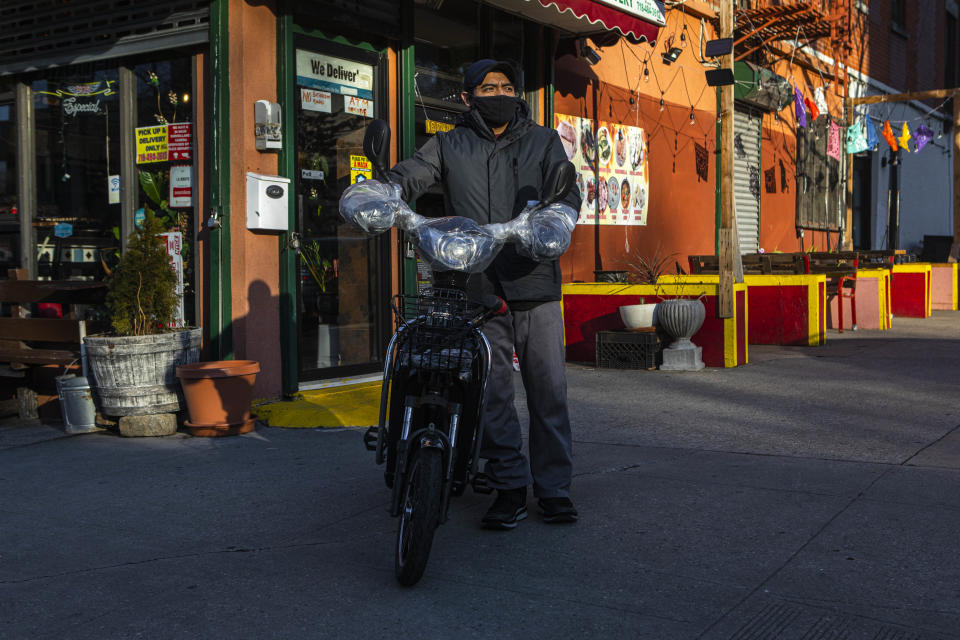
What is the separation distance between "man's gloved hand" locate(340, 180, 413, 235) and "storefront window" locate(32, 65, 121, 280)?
491 cm

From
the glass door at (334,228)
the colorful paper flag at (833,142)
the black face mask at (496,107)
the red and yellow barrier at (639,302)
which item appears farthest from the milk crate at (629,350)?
the colorful paper flag at (833,142)

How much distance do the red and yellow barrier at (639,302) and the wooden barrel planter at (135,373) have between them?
3873 millimetres

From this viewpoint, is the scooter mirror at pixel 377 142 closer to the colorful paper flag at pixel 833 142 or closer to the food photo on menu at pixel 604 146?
the food photo on menu at pixel 604 146

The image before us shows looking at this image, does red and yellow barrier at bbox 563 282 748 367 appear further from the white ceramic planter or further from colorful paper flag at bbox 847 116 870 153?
colorful paper flag at bbox 847 116 870 153

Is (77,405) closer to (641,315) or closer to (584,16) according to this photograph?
(641,315)

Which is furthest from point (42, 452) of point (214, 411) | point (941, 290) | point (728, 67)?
point (941, 290)

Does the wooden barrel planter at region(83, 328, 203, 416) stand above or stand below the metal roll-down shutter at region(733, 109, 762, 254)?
below

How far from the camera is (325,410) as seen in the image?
680cm

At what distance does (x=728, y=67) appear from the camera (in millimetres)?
9297

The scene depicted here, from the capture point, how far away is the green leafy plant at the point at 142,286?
634 centimetres

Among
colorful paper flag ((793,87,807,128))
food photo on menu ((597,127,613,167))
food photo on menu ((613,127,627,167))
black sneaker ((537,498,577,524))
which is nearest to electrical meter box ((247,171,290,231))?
black sneaker ((537,498,577,524))

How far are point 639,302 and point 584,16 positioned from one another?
2.68m

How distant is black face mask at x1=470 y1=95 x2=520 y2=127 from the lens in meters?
3.94

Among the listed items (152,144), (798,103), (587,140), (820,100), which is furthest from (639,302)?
(820,100)
